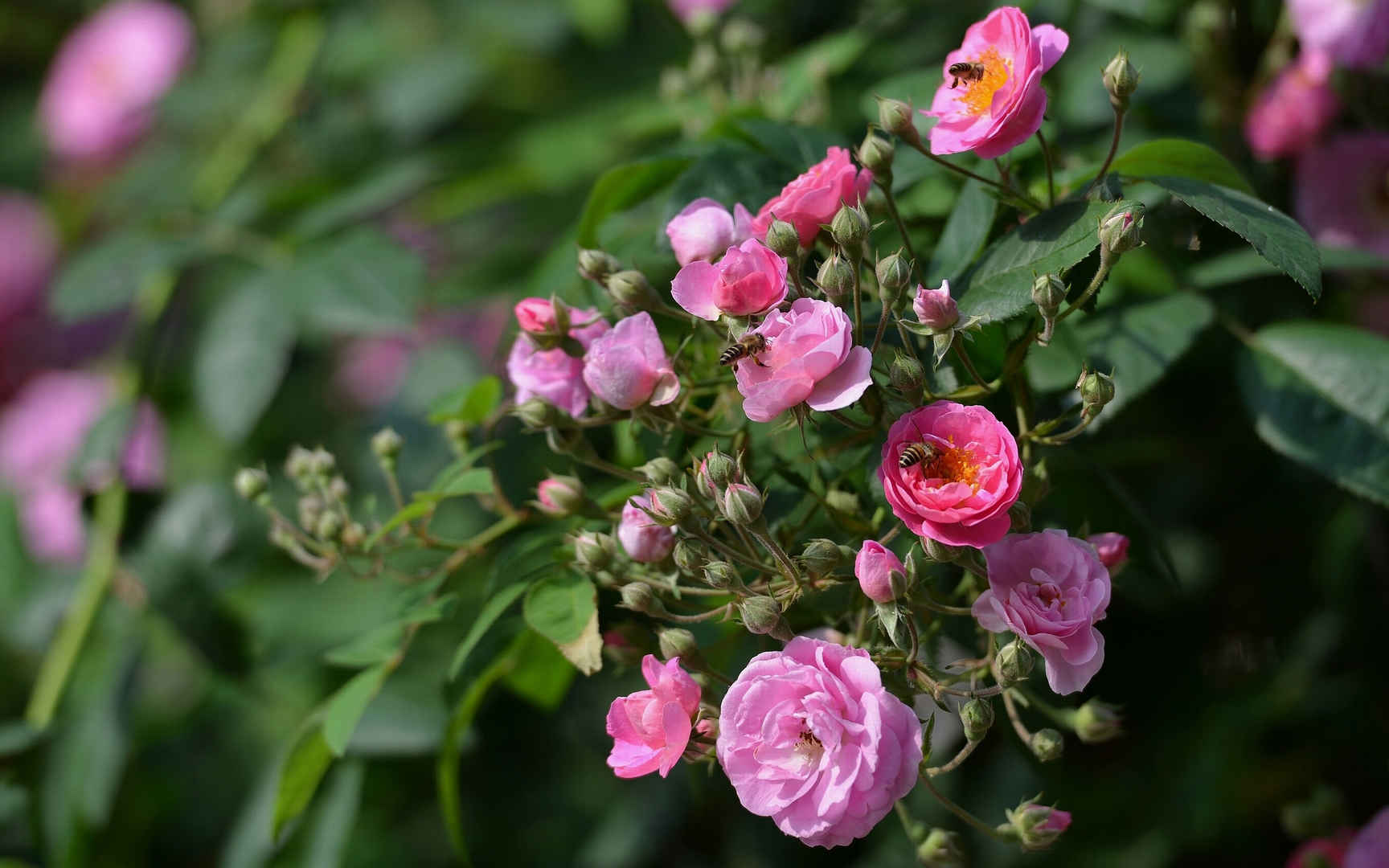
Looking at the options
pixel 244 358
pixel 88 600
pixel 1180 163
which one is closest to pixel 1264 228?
pixel 1180 163

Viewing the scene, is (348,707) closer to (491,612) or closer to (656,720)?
(491,612)

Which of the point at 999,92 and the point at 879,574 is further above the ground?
the point at 999,92

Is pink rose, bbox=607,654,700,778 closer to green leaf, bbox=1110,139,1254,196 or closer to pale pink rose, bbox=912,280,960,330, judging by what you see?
pale pink rose, bbox=912,280,960,330

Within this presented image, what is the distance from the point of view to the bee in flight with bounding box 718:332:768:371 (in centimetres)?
44

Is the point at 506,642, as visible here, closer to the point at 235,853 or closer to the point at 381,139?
the point at 235,853

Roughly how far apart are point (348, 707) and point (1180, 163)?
498 millimetres

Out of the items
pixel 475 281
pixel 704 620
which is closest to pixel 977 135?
pixel 704 620

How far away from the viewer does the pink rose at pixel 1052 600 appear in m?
0.43

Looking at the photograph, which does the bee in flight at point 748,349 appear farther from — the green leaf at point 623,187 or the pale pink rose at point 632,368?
the green leaf at point 623,187

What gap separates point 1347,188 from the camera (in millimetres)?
812

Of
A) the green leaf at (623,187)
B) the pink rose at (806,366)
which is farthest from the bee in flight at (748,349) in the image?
the green leaf at (623,187)

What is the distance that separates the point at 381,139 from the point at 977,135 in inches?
39.5

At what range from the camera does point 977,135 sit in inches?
18.9

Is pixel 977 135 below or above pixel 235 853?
above
